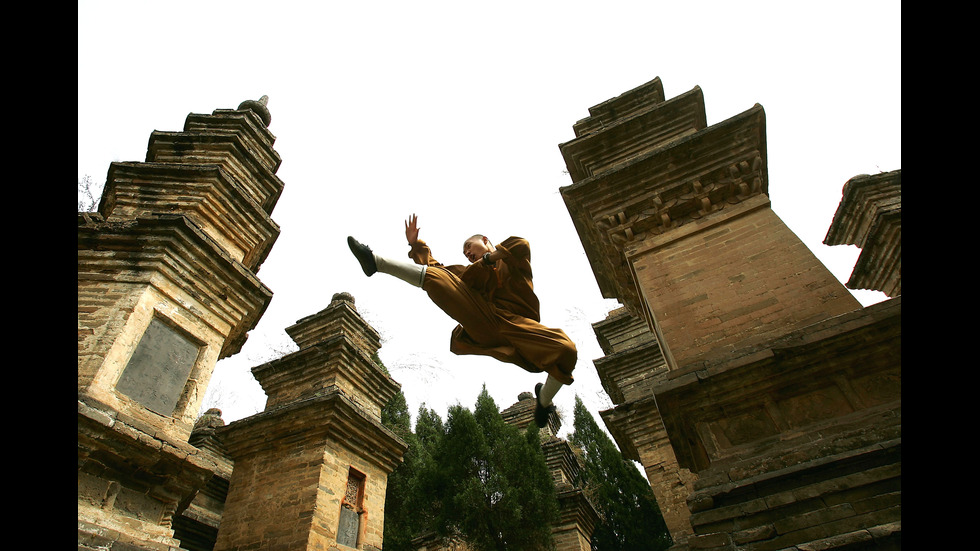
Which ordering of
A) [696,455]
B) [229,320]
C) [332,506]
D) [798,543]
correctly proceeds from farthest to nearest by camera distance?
1. [332,506]
2. [229,320]
3. [696,455]
4. [798,543]

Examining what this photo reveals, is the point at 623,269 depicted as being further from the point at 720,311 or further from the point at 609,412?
the point at 609,412

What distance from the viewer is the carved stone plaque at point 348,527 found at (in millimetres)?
7320

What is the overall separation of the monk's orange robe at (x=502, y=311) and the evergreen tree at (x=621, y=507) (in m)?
17.6

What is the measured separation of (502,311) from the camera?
4.72 m

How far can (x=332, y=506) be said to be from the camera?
288 inches

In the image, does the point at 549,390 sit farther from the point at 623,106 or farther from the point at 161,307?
the point at 623,106

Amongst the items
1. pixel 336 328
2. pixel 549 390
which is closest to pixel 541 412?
pixel 549 390

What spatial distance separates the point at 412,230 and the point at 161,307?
260 centimetres

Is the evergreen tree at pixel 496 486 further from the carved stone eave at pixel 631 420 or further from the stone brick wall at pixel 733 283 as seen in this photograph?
the stone brick wall at pixel 733 283

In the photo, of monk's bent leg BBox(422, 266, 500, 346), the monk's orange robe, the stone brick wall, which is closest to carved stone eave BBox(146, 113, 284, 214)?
the monk's orange robe

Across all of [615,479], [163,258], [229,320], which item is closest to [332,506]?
[229,320]

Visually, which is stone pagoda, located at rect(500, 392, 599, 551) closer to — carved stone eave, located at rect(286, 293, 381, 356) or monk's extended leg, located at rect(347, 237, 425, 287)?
carved stone eave, located at rect(286, 293, 381, 356)
